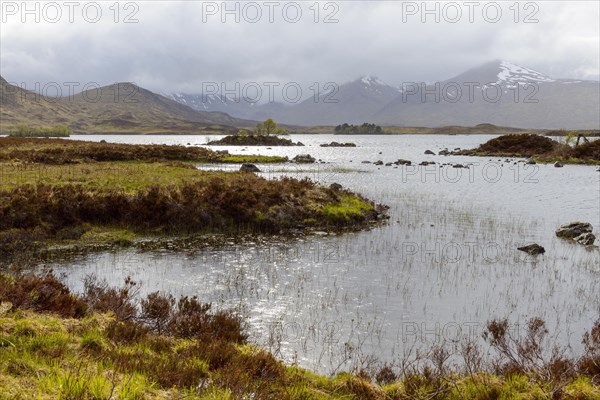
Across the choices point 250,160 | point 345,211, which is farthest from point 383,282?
point 250,160

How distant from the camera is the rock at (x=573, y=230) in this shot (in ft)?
85.1

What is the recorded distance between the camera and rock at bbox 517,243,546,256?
22375 millimetres

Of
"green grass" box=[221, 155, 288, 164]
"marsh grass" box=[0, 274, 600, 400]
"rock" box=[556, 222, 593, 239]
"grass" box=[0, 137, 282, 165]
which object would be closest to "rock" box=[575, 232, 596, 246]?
"rock" box=[556, 222, 593, 239]

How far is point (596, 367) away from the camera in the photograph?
9516mm

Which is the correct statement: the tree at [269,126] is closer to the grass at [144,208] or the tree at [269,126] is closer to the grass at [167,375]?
the grass at [144,208]

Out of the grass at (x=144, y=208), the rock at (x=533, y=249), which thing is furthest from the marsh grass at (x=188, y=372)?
the grass at (x=144, y=208)

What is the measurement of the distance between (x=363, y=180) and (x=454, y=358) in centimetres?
4538

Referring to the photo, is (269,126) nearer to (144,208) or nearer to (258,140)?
(258,140)

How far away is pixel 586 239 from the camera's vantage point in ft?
80.9

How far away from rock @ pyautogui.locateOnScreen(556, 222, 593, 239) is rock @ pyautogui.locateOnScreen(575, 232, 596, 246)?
1.92 ft

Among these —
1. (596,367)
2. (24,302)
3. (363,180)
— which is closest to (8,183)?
(24,302)

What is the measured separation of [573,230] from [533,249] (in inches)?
227

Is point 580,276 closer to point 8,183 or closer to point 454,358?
point 454,358

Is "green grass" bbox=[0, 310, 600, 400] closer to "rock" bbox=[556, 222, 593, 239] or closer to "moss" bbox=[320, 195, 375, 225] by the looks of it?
"moss" bbox=[320, 195, 375, 225]
